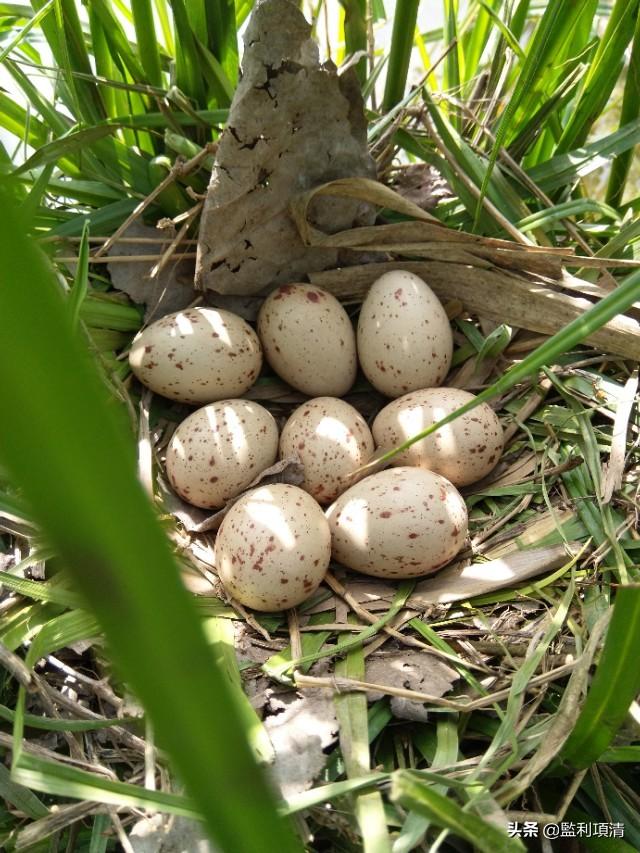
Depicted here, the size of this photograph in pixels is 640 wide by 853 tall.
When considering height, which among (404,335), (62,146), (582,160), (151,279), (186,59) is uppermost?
(186,59)

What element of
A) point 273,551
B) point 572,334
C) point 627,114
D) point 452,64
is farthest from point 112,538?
point 452,64

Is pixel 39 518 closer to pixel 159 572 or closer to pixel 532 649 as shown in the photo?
pixel 159 572

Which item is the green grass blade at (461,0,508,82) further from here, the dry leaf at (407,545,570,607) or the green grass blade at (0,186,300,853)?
the green grass blade at (0,186,300,853)

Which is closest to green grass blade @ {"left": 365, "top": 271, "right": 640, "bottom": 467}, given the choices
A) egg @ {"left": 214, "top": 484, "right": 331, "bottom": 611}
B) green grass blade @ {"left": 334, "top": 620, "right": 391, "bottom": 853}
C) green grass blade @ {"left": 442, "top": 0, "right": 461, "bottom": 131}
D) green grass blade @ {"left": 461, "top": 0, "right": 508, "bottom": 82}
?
green grass blade @ {"left": 334, "top": 620, "right": 391, "bottom": 853}

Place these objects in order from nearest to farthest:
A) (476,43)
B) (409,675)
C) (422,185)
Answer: (409,675) < (422,185) < (476,43)

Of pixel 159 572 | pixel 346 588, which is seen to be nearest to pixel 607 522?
pixel 346 588

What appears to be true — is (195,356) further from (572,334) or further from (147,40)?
(572,334)
